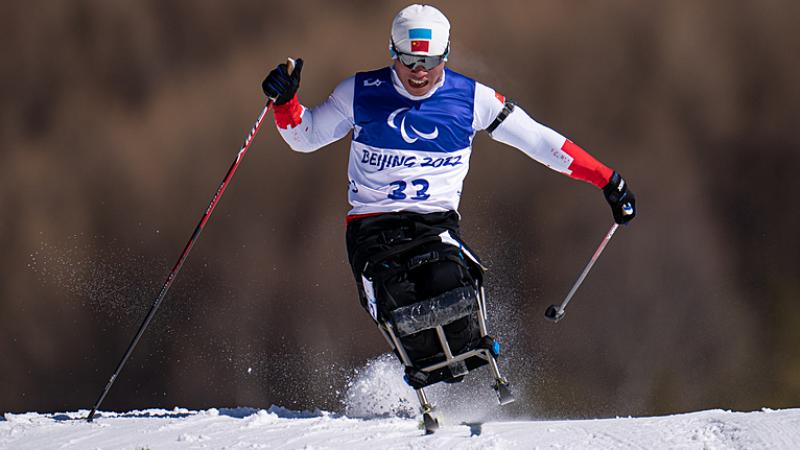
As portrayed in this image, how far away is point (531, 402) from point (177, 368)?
4505mm

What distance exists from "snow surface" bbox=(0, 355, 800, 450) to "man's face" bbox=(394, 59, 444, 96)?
2148mm

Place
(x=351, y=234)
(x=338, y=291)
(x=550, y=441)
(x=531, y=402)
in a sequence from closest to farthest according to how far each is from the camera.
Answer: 1. (x=550, y=441)
2. (x=351, y=234)
3. (x=531, y=402)
4. (x=338, y=291)

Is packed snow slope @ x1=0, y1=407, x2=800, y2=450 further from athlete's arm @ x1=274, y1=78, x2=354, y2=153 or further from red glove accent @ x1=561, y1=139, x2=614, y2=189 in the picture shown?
athlete's arm @ x1=274, y1=78, x2=354, y2=153

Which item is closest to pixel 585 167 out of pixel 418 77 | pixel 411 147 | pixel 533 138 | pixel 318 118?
pixel 533 138

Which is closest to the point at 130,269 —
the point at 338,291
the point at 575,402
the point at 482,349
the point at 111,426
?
the point at 338,291

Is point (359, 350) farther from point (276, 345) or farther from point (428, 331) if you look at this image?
point (428, 331)

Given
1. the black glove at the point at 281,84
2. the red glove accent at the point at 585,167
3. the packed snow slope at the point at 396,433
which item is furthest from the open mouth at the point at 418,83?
the packed snow slope at the point at 396,433

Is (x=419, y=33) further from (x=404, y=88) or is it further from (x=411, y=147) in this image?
(x=411, y=147)

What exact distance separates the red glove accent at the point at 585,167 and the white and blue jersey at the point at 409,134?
0.02 m

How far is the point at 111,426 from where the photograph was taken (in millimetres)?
6512

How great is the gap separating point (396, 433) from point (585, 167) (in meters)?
2.14

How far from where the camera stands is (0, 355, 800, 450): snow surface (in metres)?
5.57

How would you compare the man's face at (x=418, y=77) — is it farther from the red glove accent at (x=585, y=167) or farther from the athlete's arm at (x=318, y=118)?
the red glove accent at (x=585, y=167)

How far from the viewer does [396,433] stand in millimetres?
5922
